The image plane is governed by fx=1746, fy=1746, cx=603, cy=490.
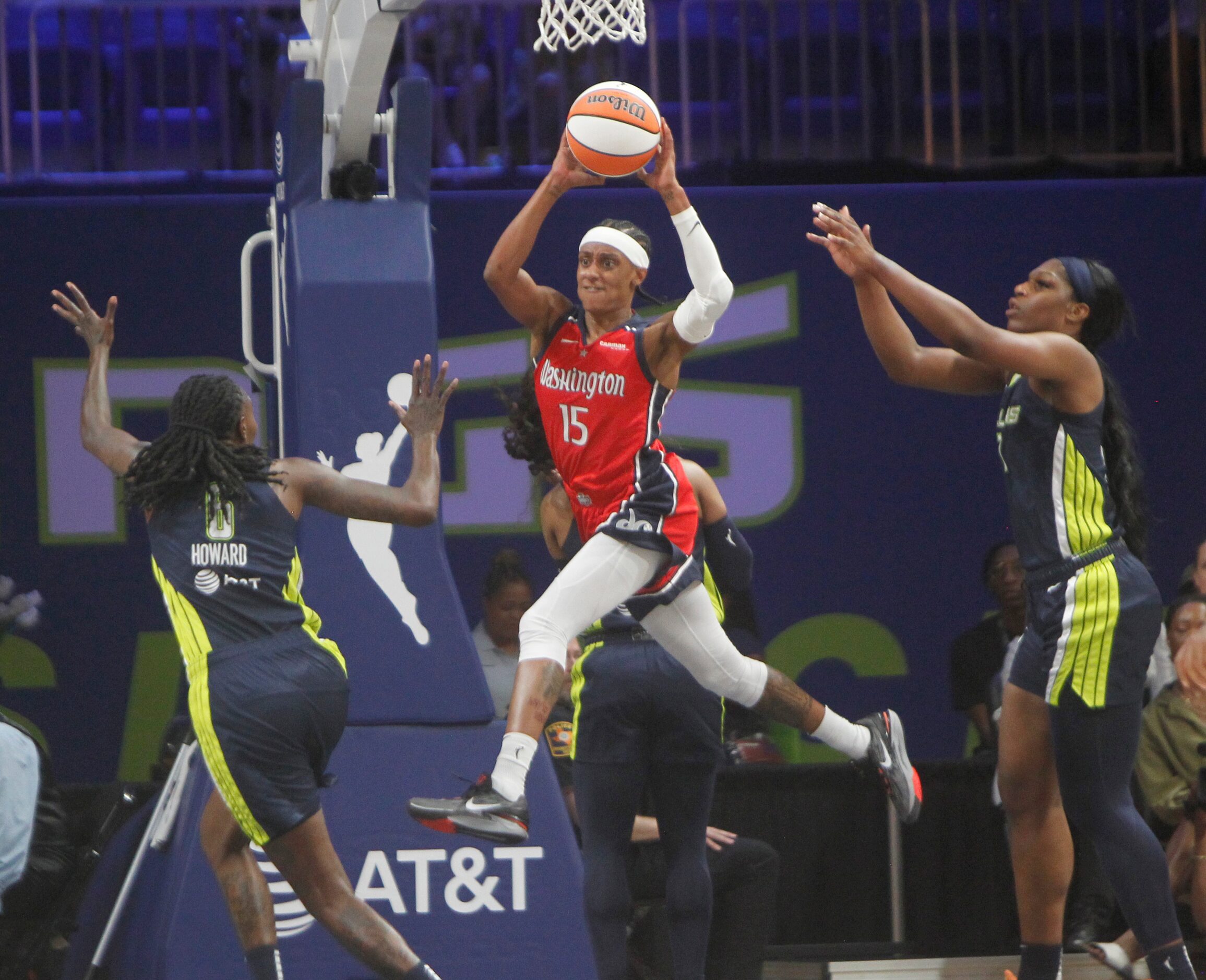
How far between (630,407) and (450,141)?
4893mm

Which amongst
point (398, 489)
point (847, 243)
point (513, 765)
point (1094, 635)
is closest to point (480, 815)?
point (513, 765)

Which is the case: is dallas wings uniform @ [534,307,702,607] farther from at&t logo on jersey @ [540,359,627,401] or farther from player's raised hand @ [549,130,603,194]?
player's raised hand @ [549,130,603,194]

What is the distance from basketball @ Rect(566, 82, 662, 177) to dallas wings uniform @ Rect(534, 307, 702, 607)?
46 cm

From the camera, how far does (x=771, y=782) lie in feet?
22.7

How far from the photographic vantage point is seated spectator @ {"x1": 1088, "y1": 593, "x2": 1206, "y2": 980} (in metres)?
6.49

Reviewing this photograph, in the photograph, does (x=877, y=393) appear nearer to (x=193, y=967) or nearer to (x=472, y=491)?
(x=472, y=491)

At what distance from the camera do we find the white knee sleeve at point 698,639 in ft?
16.0

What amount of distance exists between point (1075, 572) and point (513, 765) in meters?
1.55

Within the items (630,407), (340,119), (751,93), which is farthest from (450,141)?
(630,407)

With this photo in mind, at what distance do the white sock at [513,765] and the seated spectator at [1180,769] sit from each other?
289 cm

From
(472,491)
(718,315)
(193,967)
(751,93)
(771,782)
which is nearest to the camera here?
(718,315)

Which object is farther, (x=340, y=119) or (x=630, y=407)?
(x=340, y=119)

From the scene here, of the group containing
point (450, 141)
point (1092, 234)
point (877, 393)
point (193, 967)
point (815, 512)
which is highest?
point (450, 141)

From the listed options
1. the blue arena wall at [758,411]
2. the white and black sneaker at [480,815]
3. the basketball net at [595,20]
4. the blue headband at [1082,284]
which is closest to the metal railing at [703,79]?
the blue arena wall at [758,411]
